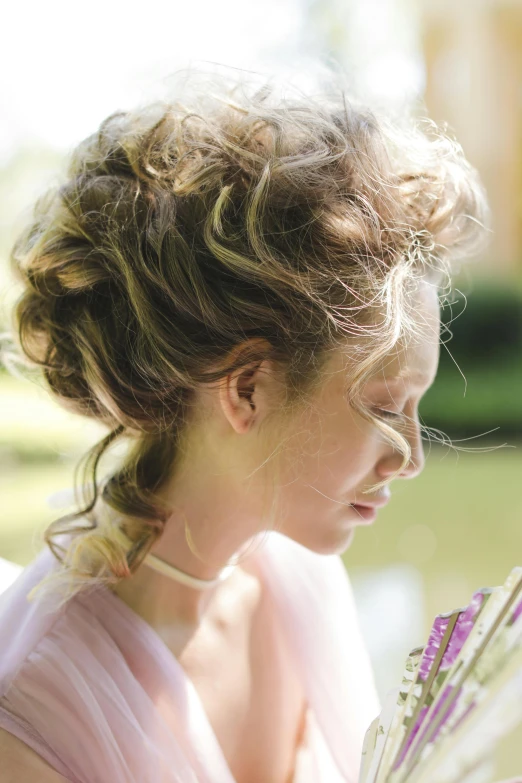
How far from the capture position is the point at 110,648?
91 cm

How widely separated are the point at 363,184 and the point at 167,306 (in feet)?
0.78

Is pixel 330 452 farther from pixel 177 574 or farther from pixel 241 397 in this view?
pixel 177 574

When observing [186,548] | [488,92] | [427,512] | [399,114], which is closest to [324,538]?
[186,548]

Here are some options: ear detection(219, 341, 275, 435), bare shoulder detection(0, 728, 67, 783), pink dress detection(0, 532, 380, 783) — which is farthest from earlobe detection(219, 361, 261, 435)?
bare shoulder detection(0, 728, 67, 783)

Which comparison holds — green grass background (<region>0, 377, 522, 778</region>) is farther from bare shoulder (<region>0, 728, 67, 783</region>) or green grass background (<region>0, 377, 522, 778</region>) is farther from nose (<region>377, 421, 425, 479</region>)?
bare shoulder (<region>0, 728, 67, 783</region>)

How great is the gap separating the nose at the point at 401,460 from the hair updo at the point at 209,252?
0.04m

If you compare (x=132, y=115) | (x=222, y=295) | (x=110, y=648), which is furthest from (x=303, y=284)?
(x=110, y=648)

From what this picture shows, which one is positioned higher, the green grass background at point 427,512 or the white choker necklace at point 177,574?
the white choker necklace at point 177,574

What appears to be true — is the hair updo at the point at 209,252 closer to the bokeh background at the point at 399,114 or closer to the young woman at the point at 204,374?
the young woman at the point at 204,374

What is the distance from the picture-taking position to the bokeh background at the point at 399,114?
9.31 ft

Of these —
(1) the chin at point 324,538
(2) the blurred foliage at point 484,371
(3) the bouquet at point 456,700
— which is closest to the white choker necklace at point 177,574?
(1) the chin at point 324,538

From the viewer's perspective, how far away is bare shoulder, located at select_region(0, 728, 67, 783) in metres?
0.77

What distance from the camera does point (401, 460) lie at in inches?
35.9

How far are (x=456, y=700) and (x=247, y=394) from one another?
409mm
